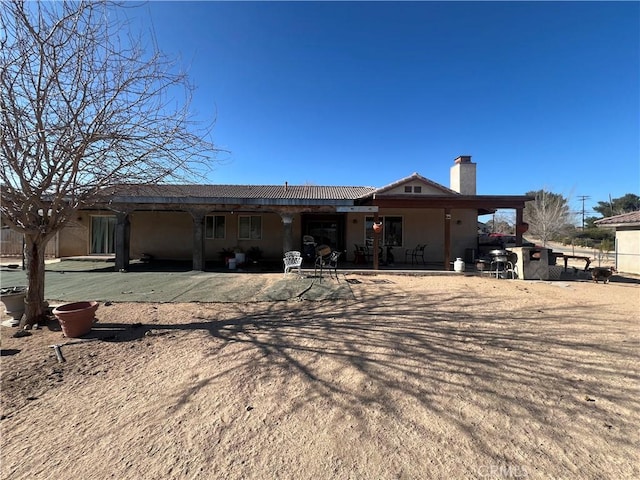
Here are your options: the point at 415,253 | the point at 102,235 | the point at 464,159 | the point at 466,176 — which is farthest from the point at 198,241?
the point at 464,159

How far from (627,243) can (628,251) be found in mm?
331

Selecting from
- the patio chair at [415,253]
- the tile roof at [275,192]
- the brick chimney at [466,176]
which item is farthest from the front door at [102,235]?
the brick chimney at [466,176]

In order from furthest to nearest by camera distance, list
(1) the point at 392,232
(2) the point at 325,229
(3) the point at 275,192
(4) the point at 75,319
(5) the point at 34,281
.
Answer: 1. (3) the point at 275,192
2. (2) the point at 325,229
3. (1) the point at 392,232
4. (5) the point at 34,281
5. (4) the point at 75,319

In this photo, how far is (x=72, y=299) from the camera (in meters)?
6.36

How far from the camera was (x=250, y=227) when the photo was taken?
13.2 meters

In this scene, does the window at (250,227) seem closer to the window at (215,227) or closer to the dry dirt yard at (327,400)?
the window at (215,227)

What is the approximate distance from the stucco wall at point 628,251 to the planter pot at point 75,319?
1672 centimetres

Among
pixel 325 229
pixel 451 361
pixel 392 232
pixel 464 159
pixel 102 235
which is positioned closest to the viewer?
pixel 451 361

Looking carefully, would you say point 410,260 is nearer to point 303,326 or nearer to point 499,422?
point 303,326

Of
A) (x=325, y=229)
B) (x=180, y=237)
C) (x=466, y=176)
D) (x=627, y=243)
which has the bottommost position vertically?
(x=627, y=243)

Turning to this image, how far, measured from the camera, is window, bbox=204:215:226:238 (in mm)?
13133

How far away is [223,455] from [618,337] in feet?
17.5

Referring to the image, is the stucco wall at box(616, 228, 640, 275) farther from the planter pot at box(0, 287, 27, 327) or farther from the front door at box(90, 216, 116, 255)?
the front door at box(90, 216, 116, 255)

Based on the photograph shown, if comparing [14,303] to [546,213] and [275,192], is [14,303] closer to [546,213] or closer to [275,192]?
[275,192]
